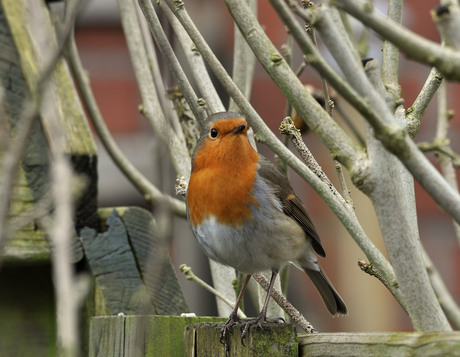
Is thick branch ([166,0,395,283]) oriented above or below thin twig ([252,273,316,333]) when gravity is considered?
above

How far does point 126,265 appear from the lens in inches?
98.7

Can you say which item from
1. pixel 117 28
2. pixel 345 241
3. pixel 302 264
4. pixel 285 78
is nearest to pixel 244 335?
pixel 285 78

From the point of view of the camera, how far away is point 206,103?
263cm

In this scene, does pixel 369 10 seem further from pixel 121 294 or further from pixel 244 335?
pixel 121 294

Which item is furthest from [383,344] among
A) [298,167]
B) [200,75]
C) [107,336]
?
[200,75]

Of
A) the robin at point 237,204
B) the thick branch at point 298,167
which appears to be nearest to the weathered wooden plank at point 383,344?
the thick branch at point 298,167

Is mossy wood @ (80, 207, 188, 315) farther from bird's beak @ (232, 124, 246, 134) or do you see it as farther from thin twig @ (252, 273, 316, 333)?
bird's beak @ (232, 124, 246, 134)

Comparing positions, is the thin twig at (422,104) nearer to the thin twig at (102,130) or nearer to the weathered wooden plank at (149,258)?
the weathered wooden plank at (149,258)

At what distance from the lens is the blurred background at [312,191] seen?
17.6 feet

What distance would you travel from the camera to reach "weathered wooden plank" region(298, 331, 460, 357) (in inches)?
56.2

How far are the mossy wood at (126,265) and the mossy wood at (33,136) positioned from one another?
7cm

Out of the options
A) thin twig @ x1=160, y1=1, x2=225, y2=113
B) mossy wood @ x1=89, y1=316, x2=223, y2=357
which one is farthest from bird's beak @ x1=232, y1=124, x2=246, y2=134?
mossy wood @ x1=89, y1=316, x2=223, y2=357

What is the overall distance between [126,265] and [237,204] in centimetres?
52

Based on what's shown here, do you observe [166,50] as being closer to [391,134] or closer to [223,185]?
[223,185]
